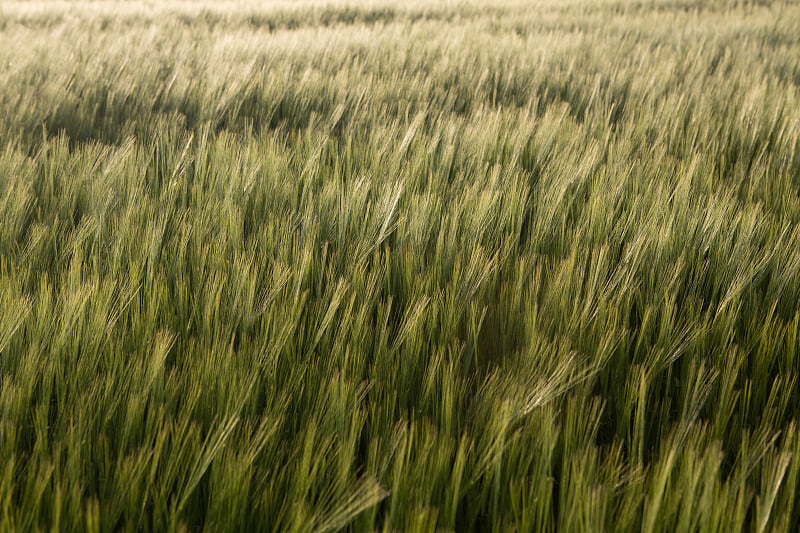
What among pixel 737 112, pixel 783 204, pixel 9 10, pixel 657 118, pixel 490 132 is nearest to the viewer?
pixel 783 204

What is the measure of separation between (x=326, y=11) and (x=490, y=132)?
155 inches

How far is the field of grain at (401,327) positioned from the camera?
0.54 m

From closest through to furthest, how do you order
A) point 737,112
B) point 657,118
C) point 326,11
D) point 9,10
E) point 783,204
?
1. point 783,204
2. point 657,118
3. point 737,112
4. point 9,10
5. point 326,11

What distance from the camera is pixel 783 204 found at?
3.94 ft

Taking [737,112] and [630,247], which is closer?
[630,247]

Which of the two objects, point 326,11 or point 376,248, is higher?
point 326,11

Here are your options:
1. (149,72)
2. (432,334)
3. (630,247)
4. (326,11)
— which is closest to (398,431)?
(432,334)

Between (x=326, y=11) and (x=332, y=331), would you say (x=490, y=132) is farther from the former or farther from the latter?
(x=326, y=11)

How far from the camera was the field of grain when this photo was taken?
54 centimetres

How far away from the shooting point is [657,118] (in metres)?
1.84

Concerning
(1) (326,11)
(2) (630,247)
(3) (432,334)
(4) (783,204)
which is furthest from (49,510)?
(1) (326,11)

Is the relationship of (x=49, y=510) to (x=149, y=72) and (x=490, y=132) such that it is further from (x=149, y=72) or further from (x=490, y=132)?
(x=149, y=72)

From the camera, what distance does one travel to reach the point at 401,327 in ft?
2.69

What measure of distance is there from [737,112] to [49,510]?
6.67ft
